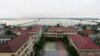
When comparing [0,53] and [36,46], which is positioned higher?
[0,53]

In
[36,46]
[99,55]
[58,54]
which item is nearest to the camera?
[99,55]

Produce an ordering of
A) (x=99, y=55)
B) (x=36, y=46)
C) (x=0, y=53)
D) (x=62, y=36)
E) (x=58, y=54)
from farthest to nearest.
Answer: (x=62, y=36), (x=36, y=46), (x=58, y=54), (x=99, y=55), (x=0, y=53)

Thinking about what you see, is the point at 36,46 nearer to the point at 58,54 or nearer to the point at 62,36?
the point at 58,54

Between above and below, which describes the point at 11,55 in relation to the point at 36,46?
above

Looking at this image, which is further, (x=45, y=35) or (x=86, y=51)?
(x=45, y=35)

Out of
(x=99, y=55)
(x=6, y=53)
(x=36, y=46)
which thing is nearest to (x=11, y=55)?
(x=6, y=53)

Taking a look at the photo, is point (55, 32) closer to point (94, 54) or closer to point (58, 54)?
point (58, 54)

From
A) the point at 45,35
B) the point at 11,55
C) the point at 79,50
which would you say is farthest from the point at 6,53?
the point at 45,35

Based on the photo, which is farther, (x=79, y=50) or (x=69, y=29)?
(x=69, y=29)

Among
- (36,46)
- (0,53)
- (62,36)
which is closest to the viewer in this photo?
(0,53)
